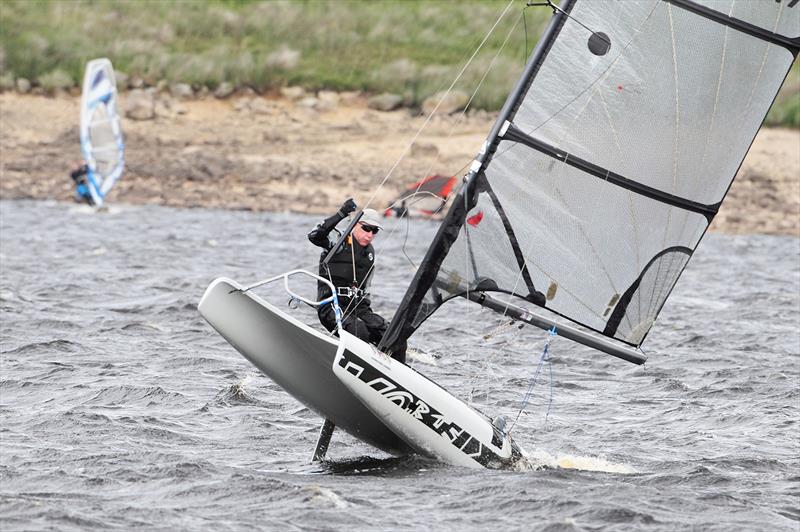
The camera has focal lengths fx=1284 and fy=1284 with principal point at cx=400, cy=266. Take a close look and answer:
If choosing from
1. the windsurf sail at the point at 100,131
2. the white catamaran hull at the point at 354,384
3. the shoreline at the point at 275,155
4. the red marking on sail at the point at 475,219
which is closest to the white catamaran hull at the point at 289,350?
the white catamaran hull at the point at 354,384

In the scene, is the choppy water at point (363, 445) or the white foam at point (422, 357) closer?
the choppy water at point (363, 445)

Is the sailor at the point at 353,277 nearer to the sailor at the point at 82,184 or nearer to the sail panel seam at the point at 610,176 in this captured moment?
the sail panel seam at the point at 610,176

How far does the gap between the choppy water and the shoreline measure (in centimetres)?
1571

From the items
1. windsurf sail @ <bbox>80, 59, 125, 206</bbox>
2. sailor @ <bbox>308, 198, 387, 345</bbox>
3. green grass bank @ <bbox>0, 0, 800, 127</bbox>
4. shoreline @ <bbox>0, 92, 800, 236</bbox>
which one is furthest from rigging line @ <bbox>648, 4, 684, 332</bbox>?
green grass bank @ <bbox>0, 0, 800, 127</bbox>

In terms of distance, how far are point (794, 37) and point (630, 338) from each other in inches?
114

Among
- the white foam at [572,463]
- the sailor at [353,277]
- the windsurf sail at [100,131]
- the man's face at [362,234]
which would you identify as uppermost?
the man's face at [362,234]

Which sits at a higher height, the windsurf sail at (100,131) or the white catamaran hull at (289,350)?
the white catamaran hull at (289,350)

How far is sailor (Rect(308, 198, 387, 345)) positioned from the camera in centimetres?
1114

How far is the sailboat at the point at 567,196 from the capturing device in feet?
34.4

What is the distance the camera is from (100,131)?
35.2 meters

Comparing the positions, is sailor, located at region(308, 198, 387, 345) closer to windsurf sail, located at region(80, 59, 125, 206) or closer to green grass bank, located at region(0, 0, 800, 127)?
windsurf sail, located at region(80, 59, 125, 206)

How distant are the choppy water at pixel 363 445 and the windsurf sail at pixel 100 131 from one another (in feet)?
40.9

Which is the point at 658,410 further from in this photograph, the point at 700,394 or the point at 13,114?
the point at 13,114

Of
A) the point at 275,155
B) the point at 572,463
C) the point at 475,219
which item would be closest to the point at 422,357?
the point at 572,463
